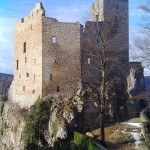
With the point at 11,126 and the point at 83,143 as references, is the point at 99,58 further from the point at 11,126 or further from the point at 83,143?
the point at 11,126

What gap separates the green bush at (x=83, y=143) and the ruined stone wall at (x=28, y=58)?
796cm

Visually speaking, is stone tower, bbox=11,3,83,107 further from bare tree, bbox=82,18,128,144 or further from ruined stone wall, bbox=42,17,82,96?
bare tree, bbox=82,18,128,144

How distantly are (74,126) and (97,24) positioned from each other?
8.73m

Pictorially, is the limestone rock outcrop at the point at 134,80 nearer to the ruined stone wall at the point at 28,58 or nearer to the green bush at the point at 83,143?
the ruined stone wall at the point at 28,58

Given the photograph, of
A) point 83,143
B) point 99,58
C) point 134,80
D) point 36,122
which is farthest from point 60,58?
point 83,143

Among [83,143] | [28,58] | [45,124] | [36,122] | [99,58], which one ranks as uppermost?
[28,58]

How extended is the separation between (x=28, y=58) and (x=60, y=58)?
4073 mm

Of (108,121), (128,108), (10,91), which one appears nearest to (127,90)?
(128,108)

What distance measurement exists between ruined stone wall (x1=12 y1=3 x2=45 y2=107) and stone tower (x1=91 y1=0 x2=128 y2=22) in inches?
214

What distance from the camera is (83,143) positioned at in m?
27.7

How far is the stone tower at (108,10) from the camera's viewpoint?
37719 millimetres

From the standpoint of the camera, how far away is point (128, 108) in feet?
119

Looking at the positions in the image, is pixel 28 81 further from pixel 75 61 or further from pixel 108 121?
pixel 108 121

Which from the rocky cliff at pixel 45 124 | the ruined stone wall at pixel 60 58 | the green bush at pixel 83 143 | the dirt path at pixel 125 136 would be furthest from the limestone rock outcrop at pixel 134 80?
the green bush at pixel 83 143
